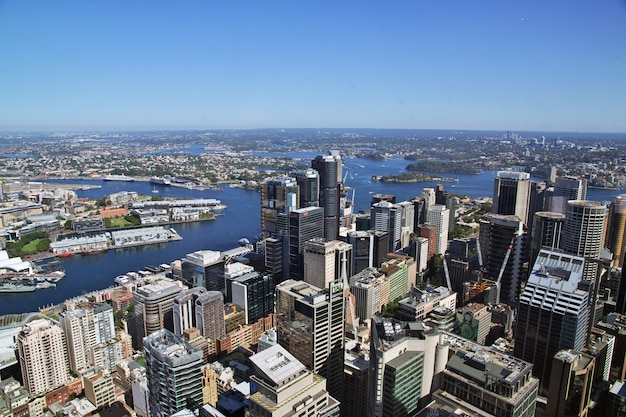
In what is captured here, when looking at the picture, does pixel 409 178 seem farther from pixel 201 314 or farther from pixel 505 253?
pixel 201 314

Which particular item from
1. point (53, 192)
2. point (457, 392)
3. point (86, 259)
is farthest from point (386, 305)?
point (53, 192)

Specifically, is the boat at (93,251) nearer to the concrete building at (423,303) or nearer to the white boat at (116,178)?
the concrete building at (423,303)

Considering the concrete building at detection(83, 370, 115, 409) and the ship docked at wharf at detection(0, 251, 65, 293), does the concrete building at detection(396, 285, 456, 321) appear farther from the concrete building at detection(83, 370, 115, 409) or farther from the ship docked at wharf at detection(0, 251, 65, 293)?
the ship docked at wharf at detection(0, 251, 65, 293)

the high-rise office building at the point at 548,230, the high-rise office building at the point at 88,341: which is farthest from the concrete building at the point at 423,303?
the high-rise office building at the point at 88,341

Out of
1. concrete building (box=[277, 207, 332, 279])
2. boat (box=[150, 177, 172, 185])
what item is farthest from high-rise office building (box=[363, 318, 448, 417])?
boat (box=[150, 177, 172, 185])

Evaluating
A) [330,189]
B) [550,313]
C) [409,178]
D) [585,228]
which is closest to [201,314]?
[550,313]
